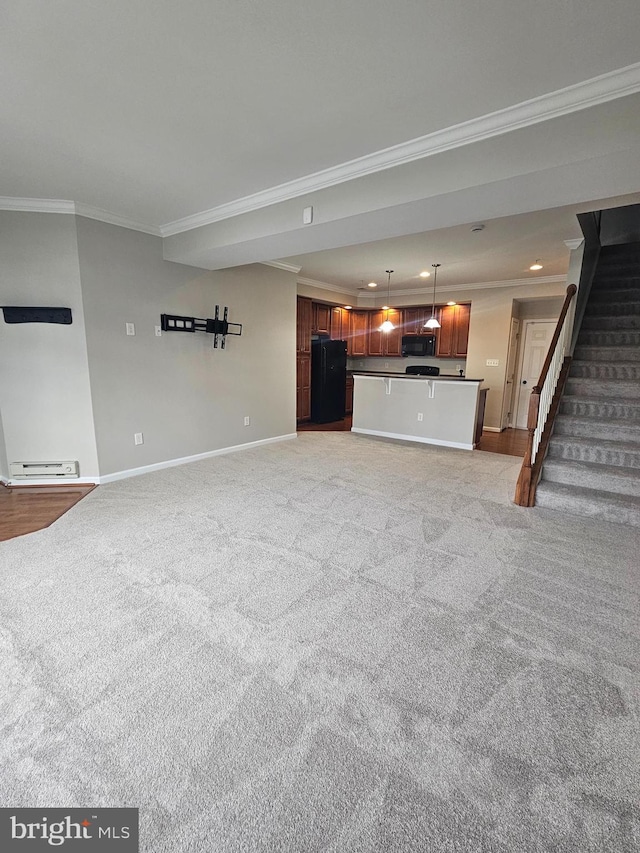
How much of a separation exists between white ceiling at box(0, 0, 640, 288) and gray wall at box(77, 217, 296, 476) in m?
0.84

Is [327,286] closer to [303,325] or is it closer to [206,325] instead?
[303,325]

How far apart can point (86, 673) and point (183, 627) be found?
1.38 ft

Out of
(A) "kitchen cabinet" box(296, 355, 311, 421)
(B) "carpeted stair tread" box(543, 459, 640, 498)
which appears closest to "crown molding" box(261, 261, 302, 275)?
(A) "kitchen cabinet" box(296, 355, 311, 421)

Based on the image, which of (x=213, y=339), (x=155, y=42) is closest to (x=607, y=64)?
(x=155, y=42)

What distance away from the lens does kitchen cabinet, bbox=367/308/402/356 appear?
320 inches

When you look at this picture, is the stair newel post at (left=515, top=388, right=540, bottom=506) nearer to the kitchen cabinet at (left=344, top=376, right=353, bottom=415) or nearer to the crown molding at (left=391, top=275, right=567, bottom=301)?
the crown molding at (left=391, top=275, right=567, bottom=301)

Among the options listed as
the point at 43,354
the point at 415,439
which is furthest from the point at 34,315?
the point at 415,439

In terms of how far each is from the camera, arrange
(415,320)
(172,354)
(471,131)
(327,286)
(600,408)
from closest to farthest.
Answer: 1. (471,131)
2. (600,408)
3. (172,354)
4. (327,286)
5. (415,320)

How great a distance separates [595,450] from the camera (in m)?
3.58

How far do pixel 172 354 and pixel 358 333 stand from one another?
4.87 m

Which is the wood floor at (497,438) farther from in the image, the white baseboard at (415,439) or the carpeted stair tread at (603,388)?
the carpeted stair tread at (603,388)

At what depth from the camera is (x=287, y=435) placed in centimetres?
617

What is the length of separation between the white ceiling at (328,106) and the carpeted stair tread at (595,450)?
2160mm

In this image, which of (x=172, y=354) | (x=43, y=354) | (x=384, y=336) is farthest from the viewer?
(x=384, y=336)
